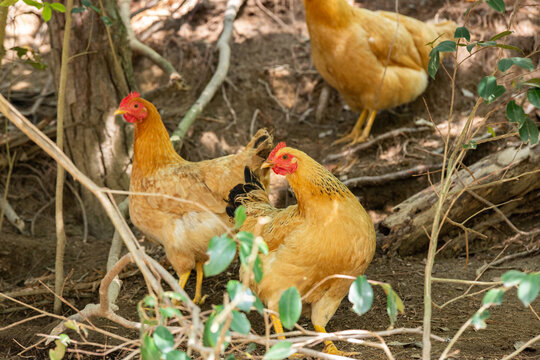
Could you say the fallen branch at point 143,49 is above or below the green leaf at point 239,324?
below

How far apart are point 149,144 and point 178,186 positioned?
0.44m

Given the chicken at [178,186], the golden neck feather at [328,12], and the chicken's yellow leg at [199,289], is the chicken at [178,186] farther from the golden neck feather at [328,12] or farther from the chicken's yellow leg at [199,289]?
the golden neck feather at [328,12]

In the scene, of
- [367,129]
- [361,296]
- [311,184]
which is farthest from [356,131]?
[361,296]

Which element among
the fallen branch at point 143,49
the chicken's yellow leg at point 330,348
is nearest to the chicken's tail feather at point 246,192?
the chicken's yellow leg at point 330,348

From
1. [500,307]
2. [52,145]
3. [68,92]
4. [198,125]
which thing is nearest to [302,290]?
[500,307]

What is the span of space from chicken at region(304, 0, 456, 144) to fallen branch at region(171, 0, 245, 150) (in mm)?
1162

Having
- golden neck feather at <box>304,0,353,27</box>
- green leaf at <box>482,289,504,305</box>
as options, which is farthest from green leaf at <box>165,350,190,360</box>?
golden neck feather at <box>304,0,353,27</box>

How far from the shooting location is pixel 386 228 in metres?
5.02

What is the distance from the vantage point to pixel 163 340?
1.92m

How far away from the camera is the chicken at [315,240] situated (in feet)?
11.0

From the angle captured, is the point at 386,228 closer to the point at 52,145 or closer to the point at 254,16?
the point at 52,145

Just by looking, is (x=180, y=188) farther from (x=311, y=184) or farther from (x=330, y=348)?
(x=330, y=348)

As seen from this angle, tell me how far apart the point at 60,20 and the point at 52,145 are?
347cm

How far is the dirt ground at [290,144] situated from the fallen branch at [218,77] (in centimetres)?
24
